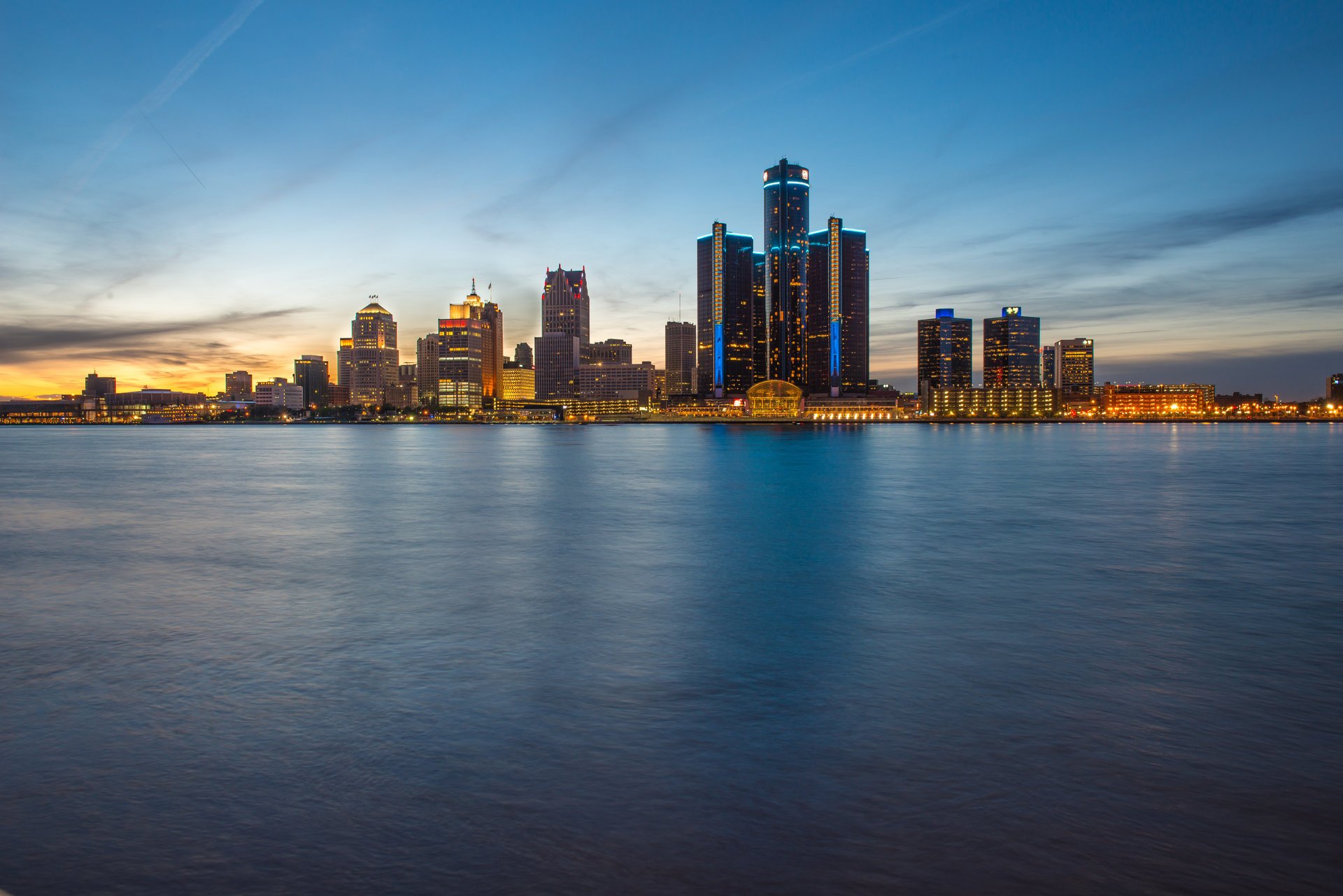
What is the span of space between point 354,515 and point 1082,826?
37160mm

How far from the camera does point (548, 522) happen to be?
36312 mm

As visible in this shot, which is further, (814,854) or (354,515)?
(354,515)

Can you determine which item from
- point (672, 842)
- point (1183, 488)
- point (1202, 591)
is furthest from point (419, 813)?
point (1183, 488)

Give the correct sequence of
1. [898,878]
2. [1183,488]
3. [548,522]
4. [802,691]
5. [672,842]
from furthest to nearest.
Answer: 1. [1183,488]
2. [548,522]
3. [802,691]
4. [672,842]
5. [898,878]

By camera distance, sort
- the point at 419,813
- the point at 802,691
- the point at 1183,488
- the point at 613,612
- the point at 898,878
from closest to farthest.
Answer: the point at 898,878
the point at 419,813
the point at 802,691
the point at 613,612
the point at 1183,488

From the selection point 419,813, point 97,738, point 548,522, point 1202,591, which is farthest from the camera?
point 548,522

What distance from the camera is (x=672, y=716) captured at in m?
11.2

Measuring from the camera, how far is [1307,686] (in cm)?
1252

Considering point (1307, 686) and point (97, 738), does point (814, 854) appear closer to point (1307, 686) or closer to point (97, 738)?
point (97, 738)

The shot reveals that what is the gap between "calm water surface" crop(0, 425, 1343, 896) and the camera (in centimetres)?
739

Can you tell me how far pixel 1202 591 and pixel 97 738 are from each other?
2415 cm

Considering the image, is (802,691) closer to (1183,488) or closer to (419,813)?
(419,813)

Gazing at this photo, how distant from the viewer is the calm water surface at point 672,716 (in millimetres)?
7391

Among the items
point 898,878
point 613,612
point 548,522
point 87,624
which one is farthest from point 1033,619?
point 548,522
